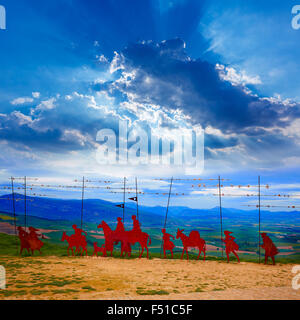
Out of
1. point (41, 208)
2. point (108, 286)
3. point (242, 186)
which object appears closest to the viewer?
point (108, 286)

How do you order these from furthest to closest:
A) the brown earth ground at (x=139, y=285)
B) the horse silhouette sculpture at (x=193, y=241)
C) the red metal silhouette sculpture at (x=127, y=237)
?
the red metal silhouette sculpture at (x=127, y=237) < the horse silhouette sculpture at (x=193, y=241) < the brown earth ground at (x=139, y=285)

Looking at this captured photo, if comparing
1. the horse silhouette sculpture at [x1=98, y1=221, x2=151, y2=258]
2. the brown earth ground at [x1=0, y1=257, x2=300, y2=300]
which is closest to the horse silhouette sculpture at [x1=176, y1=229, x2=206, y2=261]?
the horse silhouette sculpture at [x1=98, y1=221, x2=151, y2=258]

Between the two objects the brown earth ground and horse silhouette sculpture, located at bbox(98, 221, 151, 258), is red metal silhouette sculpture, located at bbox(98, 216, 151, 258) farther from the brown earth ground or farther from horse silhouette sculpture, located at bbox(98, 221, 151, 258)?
the brown earth ground

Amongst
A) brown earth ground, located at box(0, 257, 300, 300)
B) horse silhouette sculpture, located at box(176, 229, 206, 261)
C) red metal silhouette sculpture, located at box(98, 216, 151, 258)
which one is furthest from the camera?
red metal silhouette sculpture, located at box(98, 216, 151, 258)

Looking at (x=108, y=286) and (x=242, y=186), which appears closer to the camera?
(x=108, y=286)

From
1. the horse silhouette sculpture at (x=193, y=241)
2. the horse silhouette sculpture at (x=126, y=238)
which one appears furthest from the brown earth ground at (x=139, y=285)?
the horse silhouette sculpture at (x=126, y=238)

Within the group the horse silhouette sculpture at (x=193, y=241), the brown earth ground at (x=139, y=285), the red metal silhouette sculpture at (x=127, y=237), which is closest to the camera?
the brown earth ground at (x=139, y=285)

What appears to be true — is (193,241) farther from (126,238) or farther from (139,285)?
(139,285)

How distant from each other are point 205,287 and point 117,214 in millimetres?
102148

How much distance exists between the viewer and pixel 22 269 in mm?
9664

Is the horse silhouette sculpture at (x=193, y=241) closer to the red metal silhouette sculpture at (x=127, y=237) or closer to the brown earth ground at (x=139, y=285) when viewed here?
the red metal silhouette sculpture at (x=127, y=237)
